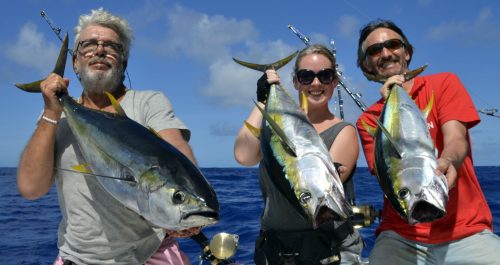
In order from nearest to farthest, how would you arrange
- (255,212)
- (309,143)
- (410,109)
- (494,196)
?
1. (309,143)
2. (410,109)
3. (255,212)
4. (494,196)

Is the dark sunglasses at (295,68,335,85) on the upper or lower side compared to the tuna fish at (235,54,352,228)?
upper

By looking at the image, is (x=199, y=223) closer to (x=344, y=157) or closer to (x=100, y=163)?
(x=100, y=163)

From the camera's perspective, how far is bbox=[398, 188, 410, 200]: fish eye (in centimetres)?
190

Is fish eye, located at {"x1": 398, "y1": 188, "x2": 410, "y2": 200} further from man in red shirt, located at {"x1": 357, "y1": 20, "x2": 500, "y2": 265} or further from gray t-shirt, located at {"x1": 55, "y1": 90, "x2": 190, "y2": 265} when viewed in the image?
gray t-shirt, located at {"x1": 55, "y1": 90, "x2": 190, "y2": 265}

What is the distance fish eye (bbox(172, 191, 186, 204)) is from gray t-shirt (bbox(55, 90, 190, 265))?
0.76 meters

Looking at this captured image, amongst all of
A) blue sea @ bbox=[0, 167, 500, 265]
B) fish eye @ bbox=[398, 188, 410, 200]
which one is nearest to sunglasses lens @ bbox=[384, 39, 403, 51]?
fish eye @ bbox=[398, 188, 410, 200]

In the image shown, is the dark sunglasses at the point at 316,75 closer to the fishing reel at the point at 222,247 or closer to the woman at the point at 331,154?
the woman at the point at 331,154

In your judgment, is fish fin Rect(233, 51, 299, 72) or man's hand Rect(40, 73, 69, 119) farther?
fish fin Rect(233, 51, 299, 72)

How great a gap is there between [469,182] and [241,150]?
53.5 inches

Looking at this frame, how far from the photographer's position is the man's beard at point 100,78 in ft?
8.29

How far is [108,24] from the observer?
8.52 feet

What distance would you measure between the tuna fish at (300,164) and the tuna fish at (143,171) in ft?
1.39

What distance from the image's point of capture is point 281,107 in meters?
2.51

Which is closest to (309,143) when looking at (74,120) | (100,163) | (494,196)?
(100,163)
